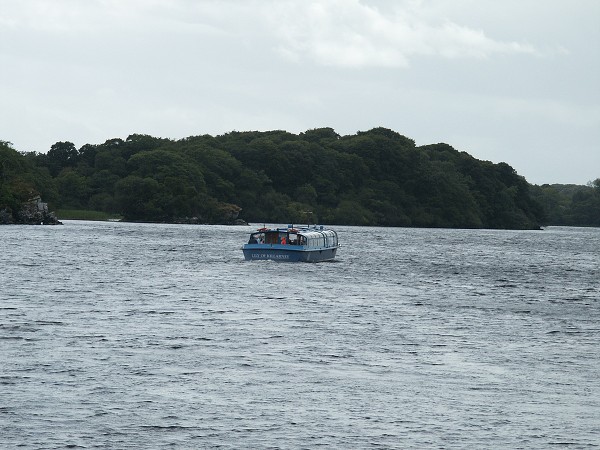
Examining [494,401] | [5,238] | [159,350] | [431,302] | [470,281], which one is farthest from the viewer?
[5,238]

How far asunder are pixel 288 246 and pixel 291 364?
64.0 meters

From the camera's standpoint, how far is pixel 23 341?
135 feet

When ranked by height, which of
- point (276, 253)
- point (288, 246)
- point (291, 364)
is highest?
point (288, 246)

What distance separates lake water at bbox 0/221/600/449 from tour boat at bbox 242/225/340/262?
24.3 meters

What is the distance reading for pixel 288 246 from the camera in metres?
102

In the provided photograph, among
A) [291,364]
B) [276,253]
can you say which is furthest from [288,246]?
[291,364]

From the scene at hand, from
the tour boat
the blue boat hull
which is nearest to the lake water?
the blue boat hull

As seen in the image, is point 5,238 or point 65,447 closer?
point 65,447

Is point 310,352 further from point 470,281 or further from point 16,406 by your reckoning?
point 470,281

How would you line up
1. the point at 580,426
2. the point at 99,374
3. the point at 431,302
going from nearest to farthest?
1. the point at 580,426
2. the point at 99,374
3. the point at 431,302

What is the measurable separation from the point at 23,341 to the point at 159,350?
17.6 ft

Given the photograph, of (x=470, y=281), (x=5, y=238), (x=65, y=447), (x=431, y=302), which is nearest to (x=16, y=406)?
(x=65, y=447)

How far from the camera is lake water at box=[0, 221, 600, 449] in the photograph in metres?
28.0

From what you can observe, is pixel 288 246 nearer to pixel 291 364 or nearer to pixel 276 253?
pixel 276 253
